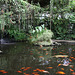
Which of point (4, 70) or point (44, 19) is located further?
point (44, 19)

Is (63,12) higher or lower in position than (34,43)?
higher

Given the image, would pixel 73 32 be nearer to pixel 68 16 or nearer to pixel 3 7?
pixel 68 16

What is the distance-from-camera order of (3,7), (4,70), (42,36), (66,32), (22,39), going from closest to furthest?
(4,70) < (3,7) < (42,36) < (22,39) < (66,32)

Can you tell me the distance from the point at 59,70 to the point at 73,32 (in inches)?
278

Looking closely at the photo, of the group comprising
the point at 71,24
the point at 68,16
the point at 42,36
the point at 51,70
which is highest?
the point at 68,16

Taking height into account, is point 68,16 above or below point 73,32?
above

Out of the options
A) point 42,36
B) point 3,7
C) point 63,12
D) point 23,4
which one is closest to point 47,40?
point 42,36

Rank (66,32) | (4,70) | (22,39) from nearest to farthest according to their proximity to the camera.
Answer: (4,70) < (22,39) < (66,32)

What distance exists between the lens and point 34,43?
606 cm

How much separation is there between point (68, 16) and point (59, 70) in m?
7.25

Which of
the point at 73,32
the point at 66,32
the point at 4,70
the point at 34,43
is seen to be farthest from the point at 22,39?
the point at 4,70

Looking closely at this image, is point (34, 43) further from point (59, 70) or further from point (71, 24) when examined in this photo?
point (71, 24)

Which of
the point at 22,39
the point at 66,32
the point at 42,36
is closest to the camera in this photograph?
the point at 42,36

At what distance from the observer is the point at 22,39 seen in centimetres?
830
